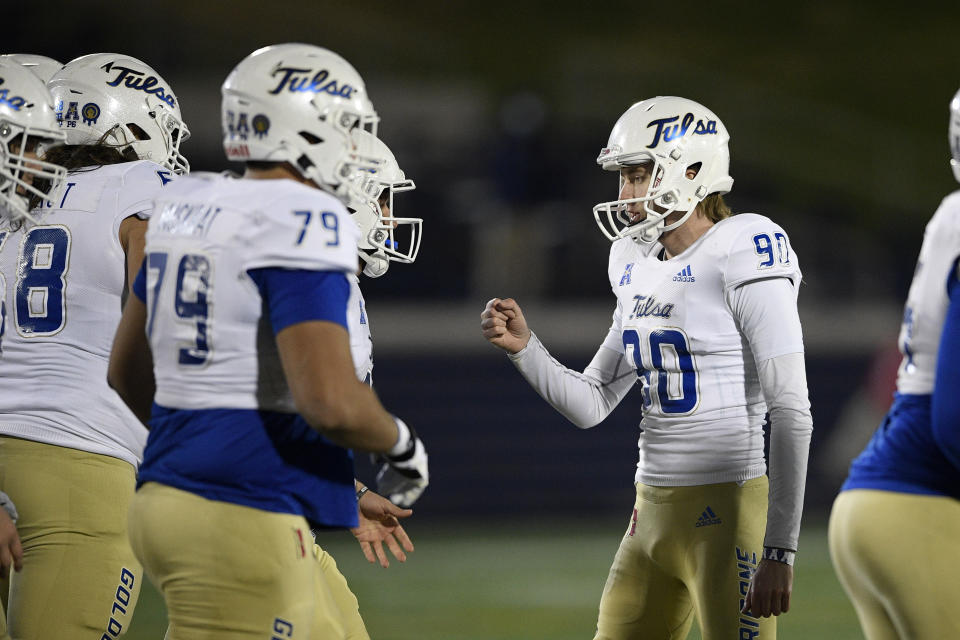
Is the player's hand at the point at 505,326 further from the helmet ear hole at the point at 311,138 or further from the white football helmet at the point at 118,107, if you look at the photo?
the helmet ear hole at the point at 311,138

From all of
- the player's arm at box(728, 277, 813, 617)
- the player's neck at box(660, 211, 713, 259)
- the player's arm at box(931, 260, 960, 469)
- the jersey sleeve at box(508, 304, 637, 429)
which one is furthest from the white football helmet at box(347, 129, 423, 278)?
Answer: the player's arm at box(931, 260, 960, 469)

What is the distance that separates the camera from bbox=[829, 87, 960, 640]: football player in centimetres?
211

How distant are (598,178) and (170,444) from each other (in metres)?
8.53

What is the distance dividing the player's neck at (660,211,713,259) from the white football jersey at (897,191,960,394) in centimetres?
100

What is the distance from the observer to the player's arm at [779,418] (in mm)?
2775

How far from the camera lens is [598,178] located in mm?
10406

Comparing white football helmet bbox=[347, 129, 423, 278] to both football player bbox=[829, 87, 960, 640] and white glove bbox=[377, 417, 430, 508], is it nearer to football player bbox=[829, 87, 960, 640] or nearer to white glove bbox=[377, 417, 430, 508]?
white glove bbox=[377, 417, 430, 508]

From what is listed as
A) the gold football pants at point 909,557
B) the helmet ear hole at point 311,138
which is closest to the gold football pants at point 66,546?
the helmet ear hole at point 311,138

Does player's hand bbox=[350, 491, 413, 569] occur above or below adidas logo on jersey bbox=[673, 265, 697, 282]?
below

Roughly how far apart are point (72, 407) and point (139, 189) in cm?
55

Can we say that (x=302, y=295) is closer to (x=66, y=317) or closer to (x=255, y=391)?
(x=255, y=391)

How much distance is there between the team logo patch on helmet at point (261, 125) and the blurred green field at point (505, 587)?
141 inches

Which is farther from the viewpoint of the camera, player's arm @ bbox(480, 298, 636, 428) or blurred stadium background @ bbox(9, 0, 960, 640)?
blurred stadium background @ bbox(9, 0, 960, 640)

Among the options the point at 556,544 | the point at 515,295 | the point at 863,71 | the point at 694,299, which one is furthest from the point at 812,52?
the point at 694,299
